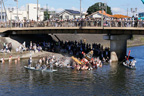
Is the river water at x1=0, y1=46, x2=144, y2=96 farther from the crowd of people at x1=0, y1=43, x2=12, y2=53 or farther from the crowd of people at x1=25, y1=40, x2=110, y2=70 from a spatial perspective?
the crowd of people at x1=0, y1=43, x2=12, y2=53

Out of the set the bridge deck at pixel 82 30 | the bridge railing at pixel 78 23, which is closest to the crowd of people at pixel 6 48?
the bridge deck at pixel 82 30

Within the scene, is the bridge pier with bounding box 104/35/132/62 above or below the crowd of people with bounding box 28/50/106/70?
above

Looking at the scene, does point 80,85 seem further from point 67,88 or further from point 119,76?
point 119,76

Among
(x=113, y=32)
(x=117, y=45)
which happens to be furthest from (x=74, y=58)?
(x=117, y=45)

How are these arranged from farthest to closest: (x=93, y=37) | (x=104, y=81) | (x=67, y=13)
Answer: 1. (x=67, y=13)
2. (x=93, y=37)
3. (x=104, y=81)

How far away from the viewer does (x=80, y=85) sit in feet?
104

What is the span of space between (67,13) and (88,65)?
59848mm

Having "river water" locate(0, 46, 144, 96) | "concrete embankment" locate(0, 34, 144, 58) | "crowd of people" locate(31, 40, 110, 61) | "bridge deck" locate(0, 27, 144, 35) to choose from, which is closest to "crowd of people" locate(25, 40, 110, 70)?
"crowd of people" locate(31, 40, 110, 61)

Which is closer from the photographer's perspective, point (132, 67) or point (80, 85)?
point (80, 85)

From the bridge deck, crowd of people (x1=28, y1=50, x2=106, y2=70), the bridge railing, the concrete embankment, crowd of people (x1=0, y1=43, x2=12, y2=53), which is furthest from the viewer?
the concrete embankment

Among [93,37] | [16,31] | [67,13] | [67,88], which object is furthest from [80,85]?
[67,13]

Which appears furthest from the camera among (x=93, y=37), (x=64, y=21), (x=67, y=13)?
(x=67, y=13)

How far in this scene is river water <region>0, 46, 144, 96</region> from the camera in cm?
2883

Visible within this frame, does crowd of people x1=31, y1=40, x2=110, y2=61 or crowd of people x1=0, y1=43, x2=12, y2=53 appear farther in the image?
crowd of people x1=31, y1=40, x2=110, y2=61
